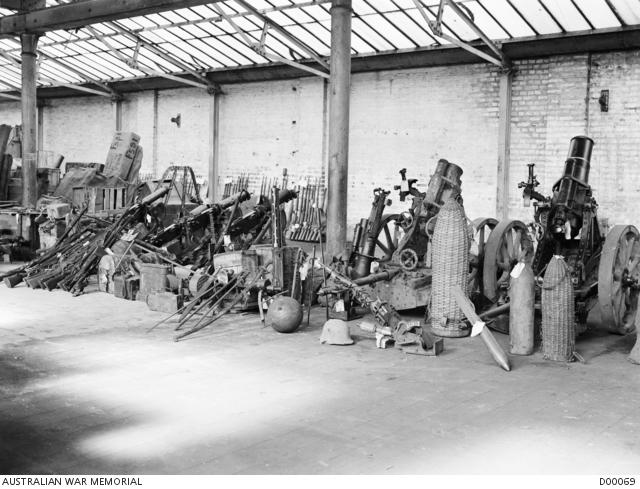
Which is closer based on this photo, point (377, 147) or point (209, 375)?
point (209, 375)

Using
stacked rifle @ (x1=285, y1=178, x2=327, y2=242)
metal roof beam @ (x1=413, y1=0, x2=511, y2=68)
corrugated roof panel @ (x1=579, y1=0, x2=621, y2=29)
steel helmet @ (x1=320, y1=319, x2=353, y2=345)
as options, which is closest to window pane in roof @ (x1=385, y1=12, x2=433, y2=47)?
metal roof beam @ (x1=413, y1=0, x2=511, y2=68)

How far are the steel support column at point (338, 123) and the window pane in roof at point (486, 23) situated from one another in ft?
10.2

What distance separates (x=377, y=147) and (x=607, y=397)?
11620 mm

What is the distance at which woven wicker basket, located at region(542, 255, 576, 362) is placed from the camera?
23.0 ft

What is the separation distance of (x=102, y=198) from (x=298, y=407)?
11431mm

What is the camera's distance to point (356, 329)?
8625 mm

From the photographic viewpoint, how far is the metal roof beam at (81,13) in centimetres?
1380

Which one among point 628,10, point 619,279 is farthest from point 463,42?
point 619,279

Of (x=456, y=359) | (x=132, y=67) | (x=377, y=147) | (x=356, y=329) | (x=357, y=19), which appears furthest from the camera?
(x=132, y=67)

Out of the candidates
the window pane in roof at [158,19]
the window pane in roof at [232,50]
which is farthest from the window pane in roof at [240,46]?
the window pane in roof at [158,19]

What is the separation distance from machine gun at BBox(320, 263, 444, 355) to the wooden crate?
865 centimetres

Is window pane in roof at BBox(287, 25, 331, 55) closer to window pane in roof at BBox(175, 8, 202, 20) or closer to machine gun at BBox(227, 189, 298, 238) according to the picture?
window pane in roof at BBox(175, 8, 202, 20)

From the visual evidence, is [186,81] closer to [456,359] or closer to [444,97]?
[444,97]

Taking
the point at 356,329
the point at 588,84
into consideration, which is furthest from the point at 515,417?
the point at 588,84
